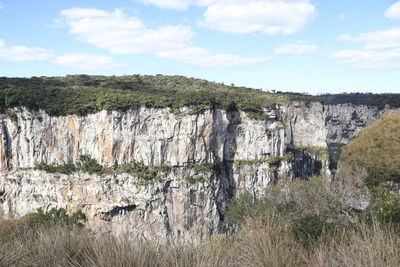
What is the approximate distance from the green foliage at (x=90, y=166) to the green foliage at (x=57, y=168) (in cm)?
133

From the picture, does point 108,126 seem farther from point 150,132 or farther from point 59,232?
point 59,232

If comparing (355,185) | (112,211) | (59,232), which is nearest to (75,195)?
(112,211)

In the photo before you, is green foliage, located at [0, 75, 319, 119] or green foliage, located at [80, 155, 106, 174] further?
green foliage, located at [0, 75, 319, 119]

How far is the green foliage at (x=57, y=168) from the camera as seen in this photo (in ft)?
134

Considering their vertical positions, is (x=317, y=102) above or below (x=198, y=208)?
above

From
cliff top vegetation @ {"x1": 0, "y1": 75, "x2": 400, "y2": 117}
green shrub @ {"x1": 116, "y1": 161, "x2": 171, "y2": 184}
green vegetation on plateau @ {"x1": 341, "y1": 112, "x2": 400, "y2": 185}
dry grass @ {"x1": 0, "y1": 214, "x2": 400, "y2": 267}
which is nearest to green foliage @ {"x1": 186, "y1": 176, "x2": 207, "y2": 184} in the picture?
green shrub @ {"x1": 116, "y1": 161, "x2": 171, "y2": 184}

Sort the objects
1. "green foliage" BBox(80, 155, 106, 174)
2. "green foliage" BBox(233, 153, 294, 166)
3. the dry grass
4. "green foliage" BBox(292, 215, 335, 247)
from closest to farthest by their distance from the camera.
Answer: the dry grass → "green foliage" BBox(292, 215, 335, 247) → "green foliage" BBox(80, 155, 106, 174) → "green foliage" BBox(233, 153, 294, 166)

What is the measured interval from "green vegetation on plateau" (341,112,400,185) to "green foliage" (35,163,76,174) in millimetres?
31639

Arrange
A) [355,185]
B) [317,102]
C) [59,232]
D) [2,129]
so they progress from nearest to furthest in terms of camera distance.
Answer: [59,232]
[355,185]
[2,129]
[317,102]

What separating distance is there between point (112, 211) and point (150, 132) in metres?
10.3

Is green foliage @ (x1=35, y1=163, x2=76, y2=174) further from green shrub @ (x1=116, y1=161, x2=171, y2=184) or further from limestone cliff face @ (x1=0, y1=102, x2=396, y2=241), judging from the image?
green shrub @ (x1=116, y1=161, x2=171, y2=184)

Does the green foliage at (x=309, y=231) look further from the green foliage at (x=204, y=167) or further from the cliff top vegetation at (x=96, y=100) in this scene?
the green foliage at (x=204, y=167)

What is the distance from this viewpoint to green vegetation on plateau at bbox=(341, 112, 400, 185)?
17.5 metres

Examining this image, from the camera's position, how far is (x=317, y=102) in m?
57.5
